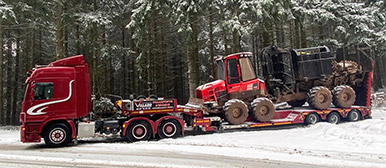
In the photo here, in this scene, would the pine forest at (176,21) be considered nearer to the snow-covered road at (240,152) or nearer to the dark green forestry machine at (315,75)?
the dark green forestry machine at (315,75)

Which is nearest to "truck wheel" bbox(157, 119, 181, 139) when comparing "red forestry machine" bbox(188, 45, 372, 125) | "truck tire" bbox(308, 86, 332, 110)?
"red forestry machine" bbox(188, 45, 372, 125)

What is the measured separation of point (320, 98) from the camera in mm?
12258

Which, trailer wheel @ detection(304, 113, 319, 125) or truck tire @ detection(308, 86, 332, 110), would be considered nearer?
trailer wheel @ detection(304, 113, 319, 125)

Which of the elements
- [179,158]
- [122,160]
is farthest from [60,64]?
[179,158]

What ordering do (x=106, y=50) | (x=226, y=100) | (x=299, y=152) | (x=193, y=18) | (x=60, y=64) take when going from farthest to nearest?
(x=106, y=50) → (x=193, y=18) → (x=226, y=100) → (x=60, y=64) → (x=299, y=152)

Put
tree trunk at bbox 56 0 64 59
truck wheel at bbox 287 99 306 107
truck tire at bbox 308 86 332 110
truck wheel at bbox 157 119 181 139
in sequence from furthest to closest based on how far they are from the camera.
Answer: tree trunk at bbox 56 0 64 59, truck wheel at bbox 287 99 306 107, truck tire at bbox 308 86 332 110, truck wheel at bbox 157 119 181 139

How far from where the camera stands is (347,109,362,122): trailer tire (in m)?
12.6

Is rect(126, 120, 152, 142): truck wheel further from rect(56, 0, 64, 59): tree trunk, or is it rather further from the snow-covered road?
rect(56, 0, 64, 59): tree trunk

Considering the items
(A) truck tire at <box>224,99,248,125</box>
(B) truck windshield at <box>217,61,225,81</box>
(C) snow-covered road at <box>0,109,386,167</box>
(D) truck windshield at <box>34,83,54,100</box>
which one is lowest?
(C) snow-covered road at <box>0,109,386,167</box>

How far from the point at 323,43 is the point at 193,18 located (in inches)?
411

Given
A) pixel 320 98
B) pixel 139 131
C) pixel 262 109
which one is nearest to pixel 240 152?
pixel 139 131

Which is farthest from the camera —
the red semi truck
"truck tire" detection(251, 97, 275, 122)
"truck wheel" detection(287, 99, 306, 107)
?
"truck wheel" detection(287, 99, 306, 107)

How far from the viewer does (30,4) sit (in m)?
15.1

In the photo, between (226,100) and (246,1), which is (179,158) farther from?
(246,1)
